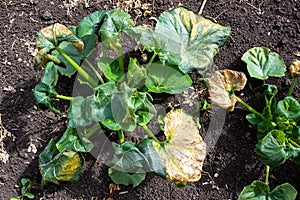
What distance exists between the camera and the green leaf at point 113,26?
2.04 meters

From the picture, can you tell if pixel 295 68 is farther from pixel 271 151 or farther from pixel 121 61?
pixel 121 61

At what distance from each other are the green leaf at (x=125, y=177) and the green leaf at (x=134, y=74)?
14.6 inches

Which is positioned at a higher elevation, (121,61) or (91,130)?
(121,61)

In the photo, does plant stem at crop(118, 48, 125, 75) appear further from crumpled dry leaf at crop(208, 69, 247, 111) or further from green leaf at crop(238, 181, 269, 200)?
green leaf at crop(238, 181, 269, 200)

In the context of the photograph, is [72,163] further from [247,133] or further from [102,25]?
[247,133]

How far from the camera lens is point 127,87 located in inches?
78.7

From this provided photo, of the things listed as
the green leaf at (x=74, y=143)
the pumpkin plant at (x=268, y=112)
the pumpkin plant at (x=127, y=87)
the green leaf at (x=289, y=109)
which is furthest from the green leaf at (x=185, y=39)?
the green leaf at (x=74, y=143)

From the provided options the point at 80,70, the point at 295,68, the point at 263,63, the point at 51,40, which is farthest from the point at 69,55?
the point at 295,68

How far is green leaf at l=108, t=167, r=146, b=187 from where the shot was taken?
213cm

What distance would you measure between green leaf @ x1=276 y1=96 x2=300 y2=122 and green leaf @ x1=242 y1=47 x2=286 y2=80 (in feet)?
0.64

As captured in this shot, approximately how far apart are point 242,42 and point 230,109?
0.39 metres

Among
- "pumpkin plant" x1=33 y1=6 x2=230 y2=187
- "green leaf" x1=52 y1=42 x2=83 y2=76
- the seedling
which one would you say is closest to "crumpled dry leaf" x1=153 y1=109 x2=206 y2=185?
"pumpkin plant" x1=33 y1=6 x2=230 y2=187

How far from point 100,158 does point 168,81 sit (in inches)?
18.3

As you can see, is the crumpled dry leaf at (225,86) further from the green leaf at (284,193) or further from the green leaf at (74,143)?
the green leaf at (74,143)
